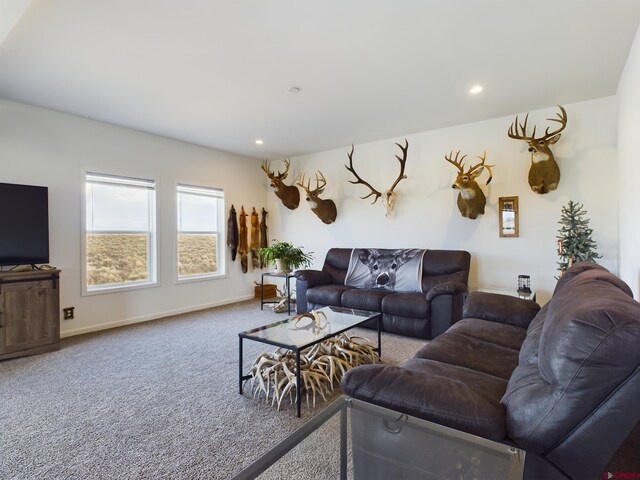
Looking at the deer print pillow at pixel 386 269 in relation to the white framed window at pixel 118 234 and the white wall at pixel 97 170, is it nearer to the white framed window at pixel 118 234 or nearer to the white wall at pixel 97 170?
the white wall at pixel 97 170

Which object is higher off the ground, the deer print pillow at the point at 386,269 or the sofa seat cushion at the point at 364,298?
the deer print pillow at the point at 386,269

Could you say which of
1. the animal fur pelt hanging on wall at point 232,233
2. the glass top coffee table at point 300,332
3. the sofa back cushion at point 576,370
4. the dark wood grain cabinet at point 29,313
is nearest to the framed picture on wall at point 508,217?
the glass top coffee table at point 300,332

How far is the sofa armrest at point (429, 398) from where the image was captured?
1130 millimetres

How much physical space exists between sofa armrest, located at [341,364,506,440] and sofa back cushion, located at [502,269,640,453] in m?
0.08

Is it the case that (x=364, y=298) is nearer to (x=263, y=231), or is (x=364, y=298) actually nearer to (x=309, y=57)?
(x=309, y=57)

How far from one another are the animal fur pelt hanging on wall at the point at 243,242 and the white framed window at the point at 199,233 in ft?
1.08

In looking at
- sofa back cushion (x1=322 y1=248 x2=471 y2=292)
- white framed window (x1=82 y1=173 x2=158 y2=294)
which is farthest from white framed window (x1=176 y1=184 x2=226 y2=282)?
sofa back cushion (x1=322 y1=248 x2=471 y2=292)

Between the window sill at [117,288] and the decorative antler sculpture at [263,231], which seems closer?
the window sill at [117,288]

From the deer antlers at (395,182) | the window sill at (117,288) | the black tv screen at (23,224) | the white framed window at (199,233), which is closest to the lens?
the black tv screen at (23,224)

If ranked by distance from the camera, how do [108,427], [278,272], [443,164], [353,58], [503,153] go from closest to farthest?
1. [108,427]
2. [353,58]
3. [503,153]
4. [443,164]
5. [278,272]

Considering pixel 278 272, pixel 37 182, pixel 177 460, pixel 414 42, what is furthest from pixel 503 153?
pixel 37 182

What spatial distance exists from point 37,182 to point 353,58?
363cm

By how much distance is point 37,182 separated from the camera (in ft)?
12.2

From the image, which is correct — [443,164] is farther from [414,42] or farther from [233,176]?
[233,176]
